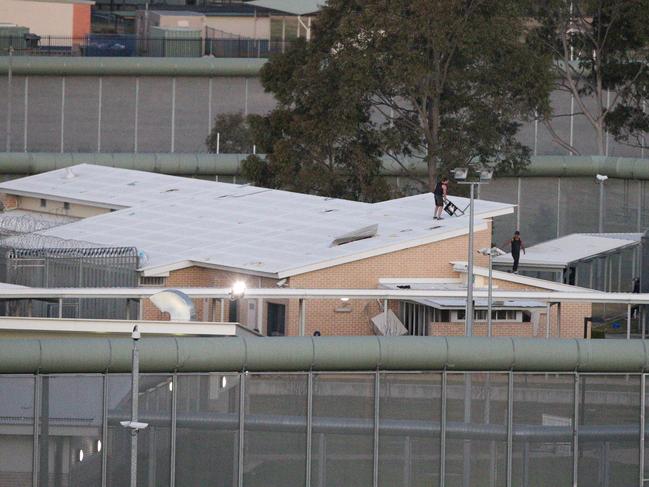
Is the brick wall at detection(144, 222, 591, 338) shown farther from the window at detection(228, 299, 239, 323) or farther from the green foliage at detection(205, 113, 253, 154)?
the green foliage at detection(205, 113, 253, 154)

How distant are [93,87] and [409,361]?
52327 mm

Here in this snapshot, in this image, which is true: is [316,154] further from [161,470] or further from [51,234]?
[161,470]

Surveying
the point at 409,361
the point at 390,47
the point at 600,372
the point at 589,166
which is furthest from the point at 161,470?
the point at 589,166

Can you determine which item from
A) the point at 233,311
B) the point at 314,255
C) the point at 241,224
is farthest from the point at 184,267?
the point at 241,224

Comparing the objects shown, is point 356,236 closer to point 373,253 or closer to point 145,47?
point 373,253

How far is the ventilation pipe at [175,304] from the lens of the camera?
28070 millimetres

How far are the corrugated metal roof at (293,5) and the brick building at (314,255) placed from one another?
122ft

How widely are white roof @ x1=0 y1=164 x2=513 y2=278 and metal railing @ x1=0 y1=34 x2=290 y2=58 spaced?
86.8 ft

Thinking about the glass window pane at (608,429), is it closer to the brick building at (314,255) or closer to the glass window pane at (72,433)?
the glass window pane at (72,433)

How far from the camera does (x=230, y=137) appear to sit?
245ft

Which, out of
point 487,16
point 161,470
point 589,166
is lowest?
point 161,470

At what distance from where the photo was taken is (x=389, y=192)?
59.7m

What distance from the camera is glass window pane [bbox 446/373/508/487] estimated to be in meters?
27.2

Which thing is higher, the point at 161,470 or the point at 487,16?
the point at 487,16
